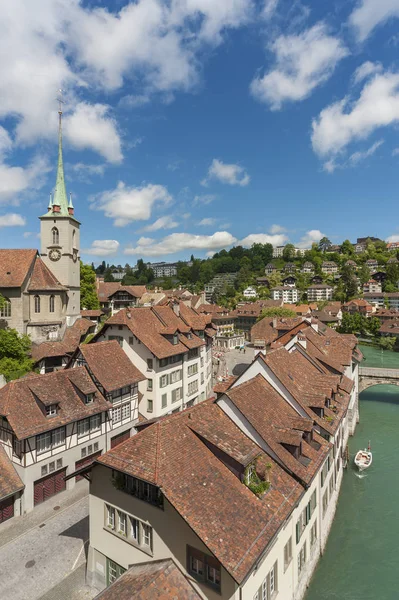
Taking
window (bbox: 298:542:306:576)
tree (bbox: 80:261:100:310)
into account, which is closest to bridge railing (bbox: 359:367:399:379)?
window (bbox: 298:542:306:576)

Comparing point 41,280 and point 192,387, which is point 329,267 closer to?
point 192,387

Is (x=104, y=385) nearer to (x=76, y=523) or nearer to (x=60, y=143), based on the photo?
(x=76, y=523)

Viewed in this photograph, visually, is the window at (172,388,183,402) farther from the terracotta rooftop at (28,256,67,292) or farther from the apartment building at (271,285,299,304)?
the apartment building at (271,285,299,304)

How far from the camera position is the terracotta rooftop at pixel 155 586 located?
10.9 m

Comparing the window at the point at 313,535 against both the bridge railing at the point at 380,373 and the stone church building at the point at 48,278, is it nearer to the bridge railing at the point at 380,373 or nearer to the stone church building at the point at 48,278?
→ the bridge railing at the point at 380,373

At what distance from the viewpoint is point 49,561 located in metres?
17.3

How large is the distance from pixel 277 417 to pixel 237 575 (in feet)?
27.7

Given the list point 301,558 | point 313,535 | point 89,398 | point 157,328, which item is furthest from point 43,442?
point 313,535

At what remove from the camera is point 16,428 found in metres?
20.0

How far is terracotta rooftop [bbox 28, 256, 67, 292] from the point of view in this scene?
40250mm

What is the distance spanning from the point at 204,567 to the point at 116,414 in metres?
17.4

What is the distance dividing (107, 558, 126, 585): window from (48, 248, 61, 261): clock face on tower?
1569 inches

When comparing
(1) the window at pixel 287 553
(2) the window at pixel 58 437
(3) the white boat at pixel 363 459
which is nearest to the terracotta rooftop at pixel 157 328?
(2) the window at pixel 58 437

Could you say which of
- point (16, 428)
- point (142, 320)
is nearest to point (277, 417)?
point (16, 428)
